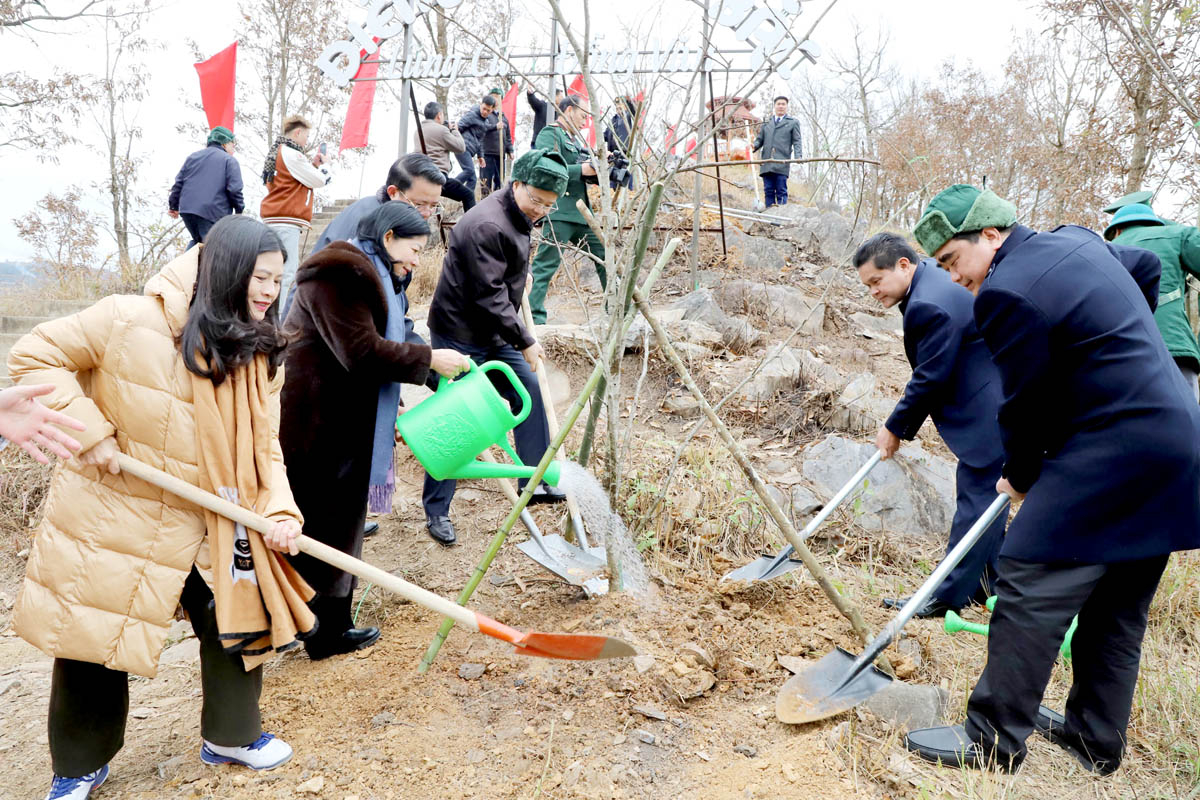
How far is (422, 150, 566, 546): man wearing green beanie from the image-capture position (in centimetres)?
358

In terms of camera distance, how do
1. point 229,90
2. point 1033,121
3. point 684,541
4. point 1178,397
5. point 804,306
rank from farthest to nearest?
point 1033,121 → point 804,306 → point 229,90 → point 684,541 → point 1178,397

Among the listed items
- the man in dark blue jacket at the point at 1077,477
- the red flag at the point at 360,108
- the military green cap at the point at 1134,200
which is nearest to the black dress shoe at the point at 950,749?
the man in dark blue jacket at the point at 1077,477

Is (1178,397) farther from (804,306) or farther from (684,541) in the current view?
(804,306)

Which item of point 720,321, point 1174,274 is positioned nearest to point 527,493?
point 1174,274

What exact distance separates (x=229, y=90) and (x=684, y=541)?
6096 mm

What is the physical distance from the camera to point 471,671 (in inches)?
105

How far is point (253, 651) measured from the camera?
2.12 m

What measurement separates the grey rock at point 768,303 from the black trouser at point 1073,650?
17.4 feet

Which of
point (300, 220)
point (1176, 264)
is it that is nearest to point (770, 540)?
point (1176, 264)

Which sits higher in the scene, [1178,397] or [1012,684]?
[1178,397]

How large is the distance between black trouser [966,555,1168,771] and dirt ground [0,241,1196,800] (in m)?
0.13

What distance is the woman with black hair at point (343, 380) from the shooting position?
2604mm

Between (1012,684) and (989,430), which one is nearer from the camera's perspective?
(1012,684)

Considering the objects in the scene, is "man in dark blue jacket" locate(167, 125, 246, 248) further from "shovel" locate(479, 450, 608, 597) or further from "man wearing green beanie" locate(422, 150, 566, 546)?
"shovel" locate(479, 450, 608, 597)
